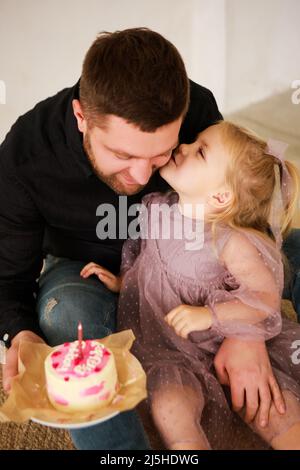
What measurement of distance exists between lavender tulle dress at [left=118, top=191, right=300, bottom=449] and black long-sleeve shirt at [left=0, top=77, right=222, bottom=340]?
0.48ft

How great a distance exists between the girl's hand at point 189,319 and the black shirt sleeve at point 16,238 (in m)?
0.32

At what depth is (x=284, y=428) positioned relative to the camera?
108cm

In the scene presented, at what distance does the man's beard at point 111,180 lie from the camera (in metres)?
1.24

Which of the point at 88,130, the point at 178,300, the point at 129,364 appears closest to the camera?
the point at 129,364

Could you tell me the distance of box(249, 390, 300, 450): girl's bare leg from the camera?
3.50 ft

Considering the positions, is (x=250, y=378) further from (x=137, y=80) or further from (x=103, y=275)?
(x=137, y=80)

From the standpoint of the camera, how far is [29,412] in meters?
0.90

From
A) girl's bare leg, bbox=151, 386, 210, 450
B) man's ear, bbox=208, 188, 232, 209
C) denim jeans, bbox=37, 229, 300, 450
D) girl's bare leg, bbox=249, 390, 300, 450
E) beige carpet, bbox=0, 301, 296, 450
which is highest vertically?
man's ear, bbox=208, 188, 232, 209

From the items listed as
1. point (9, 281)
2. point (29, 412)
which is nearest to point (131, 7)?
point (9, 281)

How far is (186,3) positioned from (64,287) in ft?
4.74

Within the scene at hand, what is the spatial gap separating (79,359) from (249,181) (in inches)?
22.6

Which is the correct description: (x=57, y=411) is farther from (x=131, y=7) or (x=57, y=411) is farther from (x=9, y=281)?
(x=131, y=7)

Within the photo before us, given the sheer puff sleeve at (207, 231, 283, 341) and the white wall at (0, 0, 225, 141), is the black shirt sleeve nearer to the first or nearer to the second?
the sheer puff sleeve at (207, 231, 283, 341)

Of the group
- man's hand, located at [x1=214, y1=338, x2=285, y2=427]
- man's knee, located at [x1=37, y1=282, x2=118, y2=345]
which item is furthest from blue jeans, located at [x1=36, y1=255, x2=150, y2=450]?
man's hand, located at [x1=214, y1=338, x2=285, y2=427]
